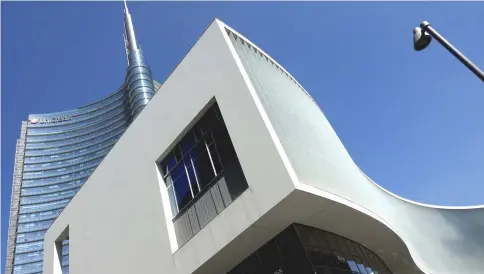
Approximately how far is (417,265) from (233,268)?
342 inches

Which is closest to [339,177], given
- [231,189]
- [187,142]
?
[231,189]

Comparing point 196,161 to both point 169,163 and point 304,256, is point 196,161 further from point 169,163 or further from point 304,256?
point 304,256

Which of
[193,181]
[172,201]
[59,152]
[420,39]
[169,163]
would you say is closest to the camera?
[420,39]

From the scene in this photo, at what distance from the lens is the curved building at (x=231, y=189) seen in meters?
9.80

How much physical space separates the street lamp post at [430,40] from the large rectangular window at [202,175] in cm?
539

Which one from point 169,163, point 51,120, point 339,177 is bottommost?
point 339,177

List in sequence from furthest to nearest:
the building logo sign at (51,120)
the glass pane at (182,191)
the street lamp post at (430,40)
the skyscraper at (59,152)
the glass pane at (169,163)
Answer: the building logo sign at (51,120) → the skyscraper at (59,152) → the glass pane at (169,163) → the glass pane at (182,191) → the street lamp post at (430,40)

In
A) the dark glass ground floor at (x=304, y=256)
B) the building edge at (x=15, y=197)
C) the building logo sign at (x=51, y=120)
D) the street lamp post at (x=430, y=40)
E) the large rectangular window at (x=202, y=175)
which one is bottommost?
the dark glass ground floor at (x=304, y=256)

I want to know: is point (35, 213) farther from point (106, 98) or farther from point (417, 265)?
point (417, 265)

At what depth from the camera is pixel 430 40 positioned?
8211 millimetres

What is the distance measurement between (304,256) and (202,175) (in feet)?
13.6

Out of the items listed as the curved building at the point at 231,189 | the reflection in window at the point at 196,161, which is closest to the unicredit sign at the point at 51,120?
the curved building at the point at 231,189

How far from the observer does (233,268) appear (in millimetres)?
11062

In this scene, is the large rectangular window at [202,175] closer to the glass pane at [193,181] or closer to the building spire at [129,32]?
the glass pane at [193,181]
